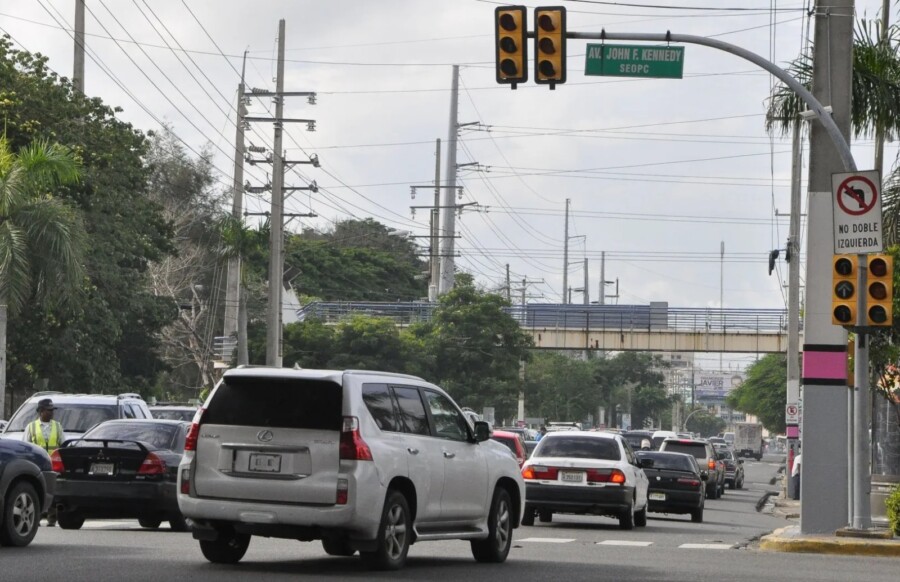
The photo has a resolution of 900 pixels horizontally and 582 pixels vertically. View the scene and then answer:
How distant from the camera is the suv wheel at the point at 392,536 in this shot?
1391 centimetres

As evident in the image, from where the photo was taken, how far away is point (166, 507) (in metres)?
19.7

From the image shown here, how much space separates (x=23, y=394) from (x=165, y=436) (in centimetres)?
3466

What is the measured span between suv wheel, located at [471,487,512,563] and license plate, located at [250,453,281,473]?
2938 millimetres

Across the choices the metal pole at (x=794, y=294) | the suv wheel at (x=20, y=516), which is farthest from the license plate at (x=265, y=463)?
the metal pole at (x=794, y=294)

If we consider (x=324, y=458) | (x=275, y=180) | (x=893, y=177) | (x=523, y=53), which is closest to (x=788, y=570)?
(x=324, y=458)

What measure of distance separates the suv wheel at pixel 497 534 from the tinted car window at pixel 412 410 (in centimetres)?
162

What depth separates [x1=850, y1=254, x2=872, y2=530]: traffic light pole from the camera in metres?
20.1

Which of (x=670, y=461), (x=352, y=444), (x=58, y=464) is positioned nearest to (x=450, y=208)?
(x=670, y=461)

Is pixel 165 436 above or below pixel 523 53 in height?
below

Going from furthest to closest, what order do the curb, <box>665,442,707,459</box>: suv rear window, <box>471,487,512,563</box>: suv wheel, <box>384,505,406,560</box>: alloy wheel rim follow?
<box>665,442,707,459</box>: suv rear window
the curb
<box>471,487,512,563</box>: suv wheel
<box>384,505,406,560</box>: alloy wheel rim

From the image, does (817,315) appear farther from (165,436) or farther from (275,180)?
(275,180)

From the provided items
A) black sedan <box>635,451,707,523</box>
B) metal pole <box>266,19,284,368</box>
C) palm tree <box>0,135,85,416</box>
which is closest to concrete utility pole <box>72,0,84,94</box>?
metal pole <box>266,19,284,368</box>

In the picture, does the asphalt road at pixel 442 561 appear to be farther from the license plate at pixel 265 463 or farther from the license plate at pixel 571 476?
the license plate at pixel 571 476

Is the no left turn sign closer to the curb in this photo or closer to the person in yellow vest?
the curb
